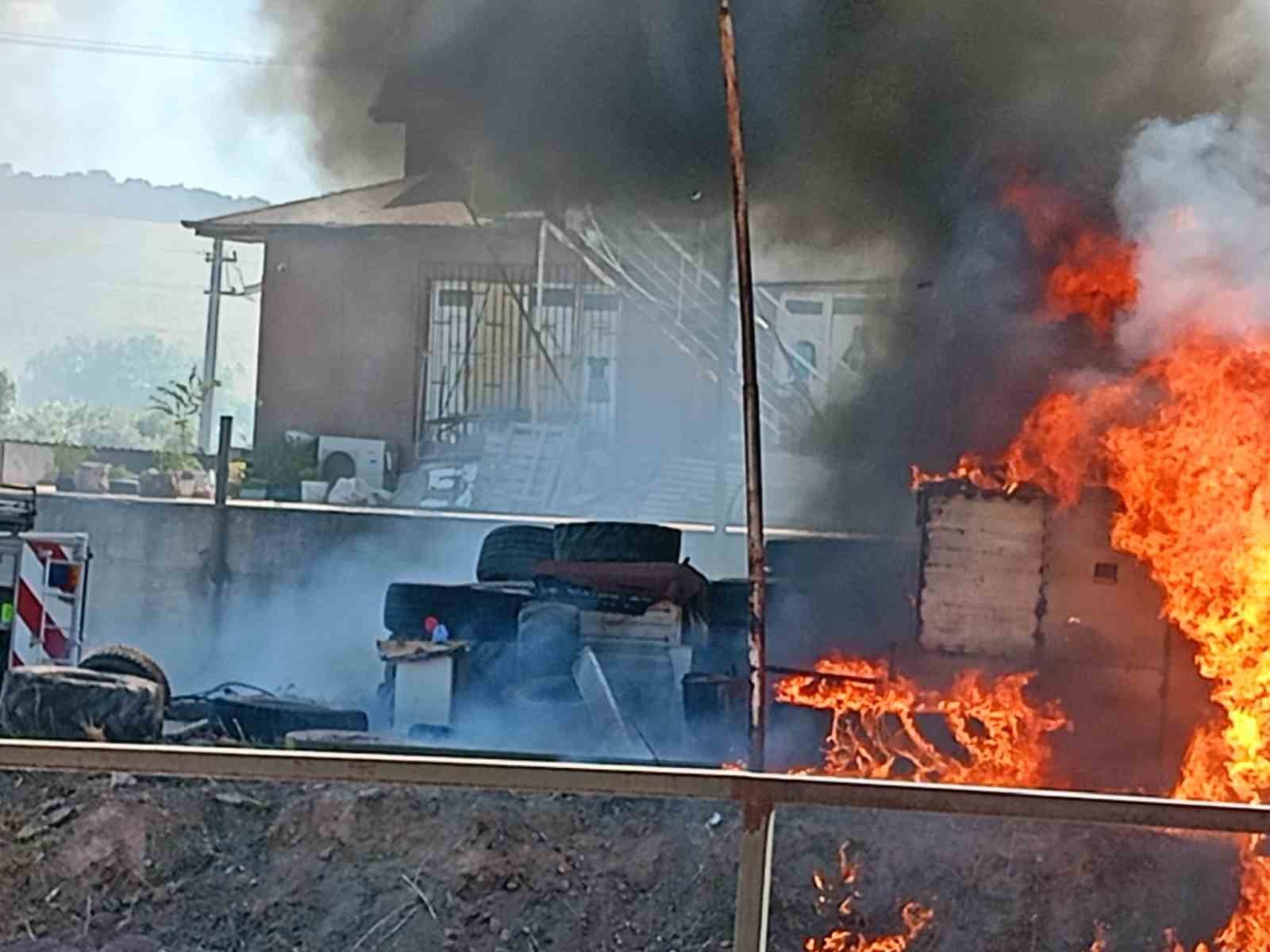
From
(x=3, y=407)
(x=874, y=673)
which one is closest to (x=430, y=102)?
(x=874, y=673)

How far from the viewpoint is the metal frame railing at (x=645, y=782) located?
3.07 meters

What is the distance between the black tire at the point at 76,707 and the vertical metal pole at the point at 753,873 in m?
6.13

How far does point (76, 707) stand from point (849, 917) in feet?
14.7

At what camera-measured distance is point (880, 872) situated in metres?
7.78

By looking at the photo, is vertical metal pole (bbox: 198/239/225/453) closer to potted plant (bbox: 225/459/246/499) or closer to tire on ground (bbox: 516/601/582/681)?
potted plant (bbox: 225/459/246/499)

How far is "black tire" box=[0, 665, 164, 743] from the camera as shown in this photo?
8500 mm

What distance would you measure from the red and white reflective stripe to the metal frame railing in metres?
6.82

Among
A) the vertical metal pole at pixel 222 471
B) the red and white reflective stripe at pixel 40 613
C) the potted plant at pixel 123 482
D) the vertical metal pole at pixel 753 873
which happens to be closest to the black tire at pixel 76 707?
the red and white reflective stripe at pixel 40 613

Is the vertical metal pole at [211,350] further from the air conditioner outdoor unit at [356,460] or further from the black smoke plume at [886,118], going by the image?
the black smoke plume at [886,118]

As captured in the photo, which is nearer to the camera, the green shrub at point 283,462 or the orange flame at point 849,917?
the orange flame at point 849,917

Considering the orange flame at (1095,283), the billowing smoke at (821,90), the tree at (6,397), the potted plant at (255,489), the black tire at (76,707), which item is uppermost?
the billowing smoke at (821,90)

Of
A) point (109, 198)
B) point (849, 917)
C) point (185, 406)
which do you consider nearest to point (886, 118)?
point (849, 917)

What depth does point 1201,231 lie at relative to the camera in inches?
395

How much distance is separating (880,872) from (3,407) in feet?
85.9
